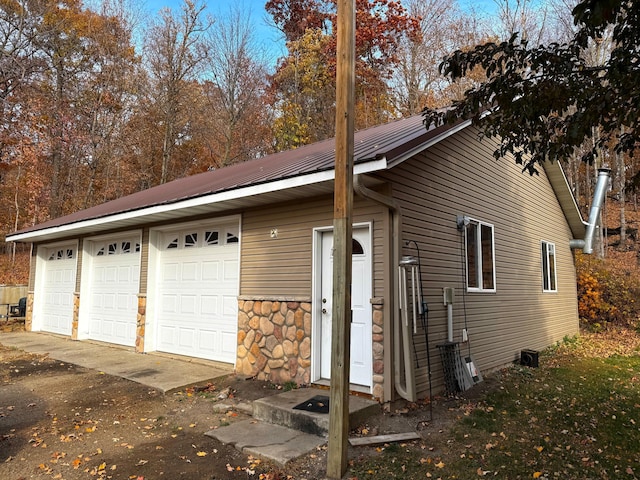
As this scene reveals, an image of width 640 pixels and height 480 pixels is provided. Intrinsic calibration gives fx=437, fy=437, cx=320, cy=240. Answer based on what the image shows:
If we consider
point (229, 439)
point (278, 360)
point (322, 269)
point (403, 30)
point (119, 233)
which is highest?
point (403, 30)

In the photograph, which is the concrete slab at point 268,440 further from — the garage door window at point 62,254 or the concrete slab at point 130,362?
the garage door window at point 62,254

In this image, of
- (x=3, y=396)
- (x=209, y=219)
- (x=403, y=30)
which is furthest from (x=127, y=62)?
(x=3, y=396)

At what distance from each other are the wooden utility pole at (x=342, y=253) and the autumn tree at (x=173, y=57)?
52.5ft

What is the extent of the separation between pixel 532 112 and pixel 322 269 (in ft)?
10.5

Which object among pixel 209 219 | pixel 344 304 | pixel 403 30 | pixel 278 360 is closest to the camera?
pixel 344 304

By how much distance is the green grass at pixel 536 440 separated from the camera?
139 inches

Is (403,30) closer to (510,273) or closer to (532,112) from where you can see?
(510,273)

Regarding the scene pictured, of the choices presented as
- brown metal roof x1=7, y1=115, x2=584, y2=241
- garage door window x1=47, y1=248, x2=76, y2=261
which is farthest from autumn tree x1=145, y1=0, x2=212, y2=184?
brown metal roof x1=7, y1=115, x2=584, y2=241

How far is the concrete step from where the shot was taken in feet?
14.0

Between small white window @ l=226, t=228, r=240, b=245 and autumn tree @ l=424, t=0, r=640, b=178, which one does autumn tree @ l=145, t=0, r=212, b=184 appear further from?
autumn tree @ l=424, t=0, r=640, b=178

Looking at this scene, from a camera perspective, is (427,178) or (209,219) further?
(209,219)

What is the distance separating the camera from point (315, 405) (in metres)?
4.68

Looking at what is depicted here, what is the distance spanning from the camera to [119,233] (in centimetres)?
928

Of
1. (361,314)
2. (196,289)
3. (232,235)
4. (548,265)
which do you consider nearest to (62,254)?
(196,289)
